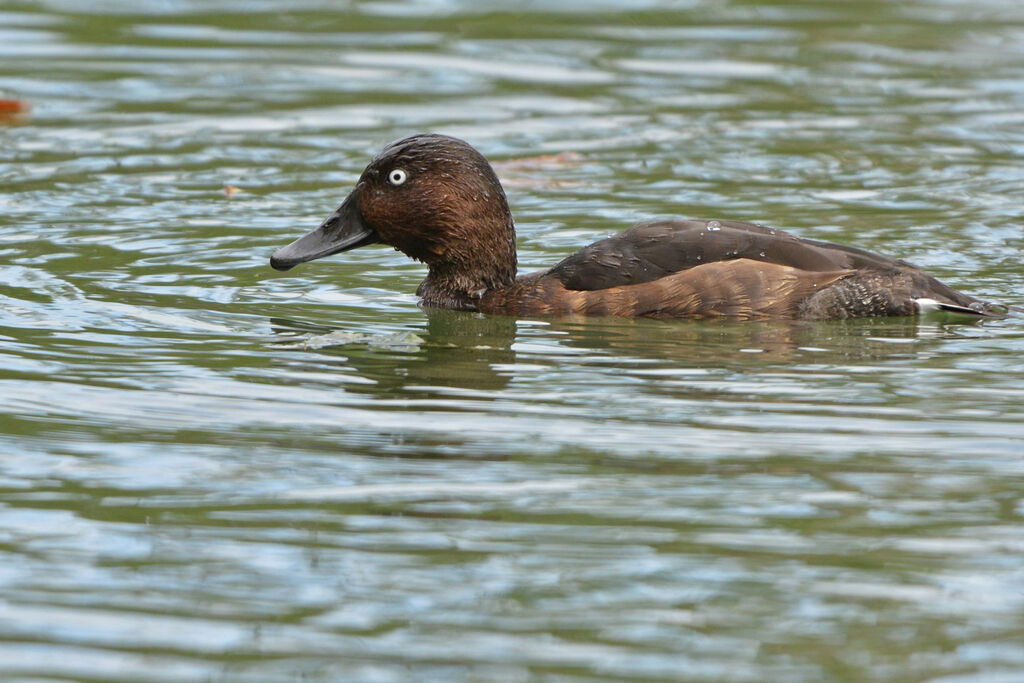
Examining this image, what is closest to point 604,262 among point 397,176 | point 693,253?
point 693,253

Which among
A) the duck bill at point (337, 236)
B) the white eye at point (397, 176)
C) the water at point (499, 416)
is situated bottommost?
the water at point (499, 416)

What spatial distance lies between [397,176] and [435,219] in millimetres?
327

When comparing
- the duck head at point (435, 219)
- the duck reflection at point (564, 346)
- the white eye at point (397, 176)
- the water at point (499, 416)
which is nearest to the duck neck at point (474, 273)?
the duck head at point (435, 219)

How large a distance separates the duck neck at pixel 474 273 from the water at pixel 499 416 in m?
0.23

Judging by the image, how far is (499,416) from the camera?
6.82 meters

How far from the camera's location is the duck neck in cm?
932

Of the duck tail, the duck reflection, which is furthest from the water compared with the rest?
the duck tail

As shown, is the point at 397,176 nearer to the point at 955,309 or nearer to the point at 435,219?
the point at 435,219

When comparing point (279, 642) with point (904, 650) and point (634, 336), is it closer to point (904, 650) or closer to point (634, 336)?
point (904, 650)

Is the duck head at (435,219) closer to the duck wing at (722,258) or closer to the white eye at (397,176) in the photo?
the white eye at (397,176)

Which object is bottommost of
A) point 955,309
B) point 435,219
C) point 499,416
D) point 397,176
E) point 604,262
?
point 499,416

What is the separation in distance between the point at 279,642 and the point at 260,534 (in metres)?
0.87

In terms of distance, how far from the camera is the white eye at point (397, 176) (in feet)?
30.1

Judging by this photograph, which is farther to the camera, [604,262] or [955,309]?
[604,262]
